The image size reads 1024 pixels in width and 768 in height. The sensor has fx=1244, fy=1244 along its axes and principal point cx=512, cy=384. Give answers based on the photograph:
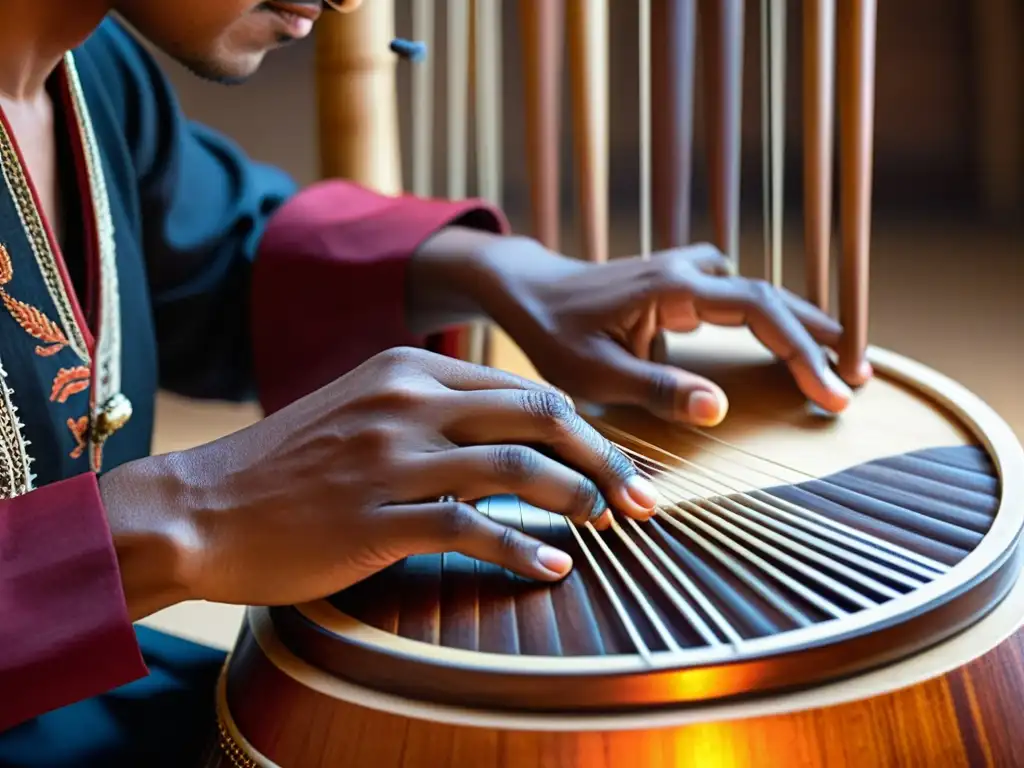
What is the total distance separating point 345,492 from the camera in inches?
23.8

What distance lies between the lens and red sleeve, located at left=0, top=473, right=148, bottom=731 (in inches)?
22.7

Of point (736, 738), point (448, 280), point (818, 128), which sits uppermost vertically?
point (818, 128)

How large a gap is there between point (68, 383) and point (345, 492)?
304 mm

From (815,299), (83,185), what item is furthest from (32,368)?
(815,299)

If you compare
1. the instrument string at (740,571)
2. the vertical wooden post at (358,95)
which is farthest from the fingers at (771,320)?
the vertical wooden post at (358,95)

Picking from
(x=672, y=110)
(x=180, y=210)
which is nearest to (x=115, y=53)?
(x=180, y=210)

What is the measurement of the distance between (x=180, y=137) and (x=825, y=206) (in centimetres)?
53

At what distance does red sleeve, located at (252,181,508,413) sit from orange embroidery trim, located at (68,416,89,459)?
220mm

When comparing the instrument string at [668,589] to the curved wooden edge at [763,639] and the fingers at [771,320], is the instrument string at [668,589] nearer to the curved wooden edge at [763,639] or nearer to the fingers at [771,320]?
the curved wooden edge at [763,639]

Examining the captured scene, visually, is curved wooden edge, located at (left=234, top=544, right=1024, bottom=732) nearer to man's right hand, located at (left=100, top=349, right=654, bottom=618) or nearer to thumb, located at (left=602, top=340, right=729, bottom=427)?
man's right hand, located at (left=100, top=349, right=654, bottom=618)

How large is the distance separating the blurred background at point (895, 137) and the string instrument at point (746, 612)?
1388mm

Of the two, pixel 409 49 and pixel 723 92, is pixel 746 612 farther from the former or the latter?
pixel 409 49

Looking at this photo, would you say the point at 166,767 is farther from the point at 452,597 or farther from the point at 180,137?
the point at 180,137

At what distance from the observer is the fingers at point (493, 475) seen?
0.61 metres
